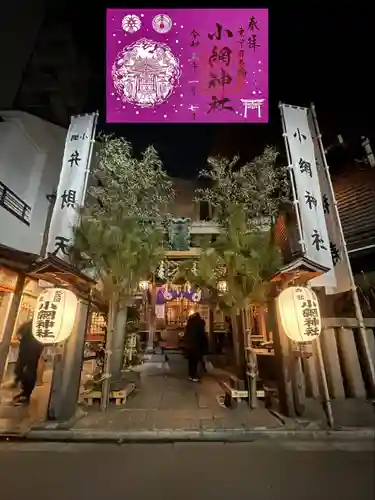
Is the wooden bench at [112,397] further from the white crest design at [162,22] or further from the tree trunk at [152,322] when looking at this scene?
the white crest design at [162,22]

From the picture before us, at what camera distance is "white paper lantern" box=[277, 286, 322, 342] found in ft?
18.9

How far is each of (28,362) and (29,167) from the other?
9466mm

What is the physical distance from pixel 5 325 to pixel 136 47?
9.84 metres

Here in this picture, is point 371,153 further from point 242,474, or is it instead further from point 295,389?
point 242,474

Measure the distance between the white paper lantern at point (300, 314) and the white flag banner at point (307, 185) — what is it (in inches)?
60.7

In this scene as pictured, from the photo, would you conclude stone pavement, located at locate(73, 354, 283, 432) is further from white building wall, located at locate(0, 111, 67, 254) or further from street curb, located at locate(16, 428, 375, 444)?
white building wall, located at locate(0, 111, 67, 254)

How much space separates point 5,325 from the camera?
28.0 feet

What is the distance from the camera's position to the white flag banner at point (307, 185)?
25.4 ft

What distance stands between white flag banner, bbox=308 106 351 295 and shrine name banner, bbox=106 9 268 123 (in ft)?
8.82

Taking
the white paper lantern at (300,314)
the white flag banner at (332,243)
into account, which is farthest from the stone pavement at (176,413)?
the white flag banner at (332,243)

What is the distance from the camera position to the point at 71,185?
888 centimetres

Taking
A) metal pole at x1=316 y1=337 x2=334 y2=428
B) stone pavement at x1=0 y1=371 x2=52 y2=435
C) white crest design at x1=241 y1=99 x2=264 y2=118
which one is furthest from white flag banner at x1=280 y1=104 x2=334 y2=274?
stone pavement at x1=0 y1=371 x2=52 y2=435

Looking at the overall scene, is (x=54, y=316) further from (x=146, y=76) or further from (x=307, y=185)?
(x=307, y=185)

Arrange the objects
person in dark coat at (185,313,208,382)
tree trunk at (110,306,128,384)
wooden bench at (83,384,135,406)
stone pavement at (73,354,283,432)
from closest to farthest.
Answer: stone pavement at (73,354,283,432)
wooden bench at (83,384,135,406)
tree trunk at (110,306,128,384)
person in dark coat at (185,313,208,382)
